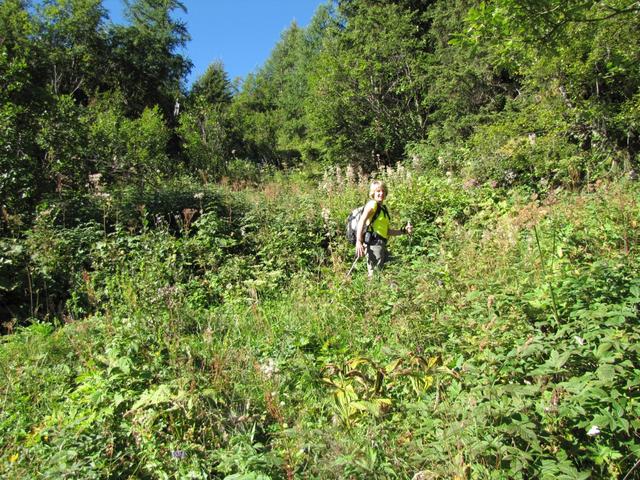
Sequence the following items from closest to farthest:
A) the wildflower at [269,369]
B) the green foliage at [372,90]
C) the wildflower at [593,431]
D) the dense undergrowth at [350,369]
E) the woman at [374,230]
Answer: the wildflower at [593,431], the dense undergrowth at [350,369], the wildflower at [269,369], the woman at [374,230], the green foliage at [372,90]

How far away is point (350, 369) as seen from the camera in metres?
2.91

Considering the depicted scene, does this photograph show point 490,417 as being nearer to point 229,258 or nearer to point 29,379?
point 29,379

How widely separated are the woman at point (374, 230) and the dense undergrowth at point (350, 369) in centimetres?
64

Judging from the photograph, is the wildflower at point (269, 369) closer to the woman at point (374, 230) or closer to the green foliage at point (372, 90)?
the woman at point (374, 230)

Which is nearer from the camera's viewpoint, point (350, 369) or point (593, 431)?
point (593, 431)

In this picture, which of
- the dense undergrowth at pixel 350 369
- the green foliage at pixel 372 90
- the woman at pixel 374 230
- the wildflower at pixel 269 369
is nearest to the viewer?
the dense undergrowth at pixel 350 369

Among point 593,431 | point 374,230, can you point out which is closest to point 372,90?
point 374,230

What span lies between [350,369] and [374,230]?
2613 mm

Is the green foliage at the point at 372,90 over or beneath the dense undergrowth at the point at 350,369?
over

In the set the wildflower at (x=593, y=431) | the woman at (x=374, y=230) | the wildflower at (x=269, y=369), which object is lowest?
the wildflower at (x=593, y=431)

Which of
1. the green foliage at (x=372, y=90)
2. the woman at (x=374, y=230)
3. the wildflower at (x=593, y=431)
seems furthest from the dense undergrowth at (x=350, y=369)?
the green foliage at (x=372, y=90)

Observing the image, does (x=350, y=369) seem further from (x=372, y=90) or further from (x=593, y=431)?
(x=372, y=90)

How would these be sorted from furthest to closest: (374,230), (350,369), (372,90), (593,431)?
(372,90) < (374,230) < (350,369) < (593,431)

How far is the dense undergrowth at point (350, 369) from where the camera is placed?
203 cm
